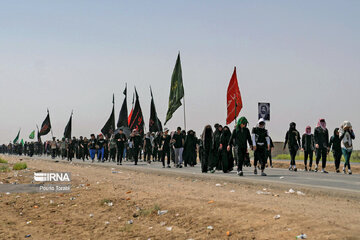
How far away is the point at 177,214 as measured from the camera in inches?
355

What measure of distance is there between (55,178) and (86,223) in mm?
9112

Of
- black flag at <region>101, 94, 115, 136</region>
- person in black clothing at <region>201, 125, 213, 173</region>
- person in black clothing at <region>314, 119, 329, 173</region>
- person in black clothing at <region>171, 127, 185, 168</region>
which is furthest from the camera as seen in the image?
black flag at <region>101, 94, 115, 136</region>

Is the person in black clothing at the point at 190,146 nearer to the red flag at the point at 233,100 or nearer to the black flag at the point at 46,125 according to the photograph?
the red flag at the point at 233,100

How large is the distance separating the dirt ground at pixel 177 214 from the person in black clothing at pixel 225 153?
449 cm

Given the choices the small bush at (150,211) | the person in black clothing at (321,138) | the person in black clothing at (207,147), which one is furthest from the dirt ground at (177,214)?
the person in black clothing at (321,138)

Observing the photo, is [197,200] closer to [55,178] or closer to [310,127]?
[55,178]

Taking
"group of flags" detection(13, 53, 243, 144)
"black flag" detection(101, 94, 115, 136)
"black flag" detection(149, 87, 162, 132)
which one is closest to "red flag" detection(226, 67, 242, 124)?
"group of flags" detection(13, 53, 243, 144)

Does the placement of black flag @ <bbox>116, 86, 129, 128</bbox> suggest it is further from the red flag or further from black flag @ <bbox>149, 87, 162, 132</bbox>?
the red flag

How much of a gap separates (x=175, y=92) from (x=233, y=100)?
167 inches

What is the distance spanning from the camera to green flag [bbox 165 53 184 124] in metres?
28.3

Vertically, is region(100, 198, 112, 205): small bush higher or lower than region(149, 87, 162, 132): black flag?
lower

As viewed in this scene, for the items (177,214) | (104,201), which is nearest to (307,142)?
(104,201)

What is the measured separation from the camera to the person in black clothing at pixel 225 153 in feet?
58.7

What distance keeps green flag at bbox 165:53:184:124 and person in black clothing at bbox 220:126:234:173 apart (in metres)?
10.4
